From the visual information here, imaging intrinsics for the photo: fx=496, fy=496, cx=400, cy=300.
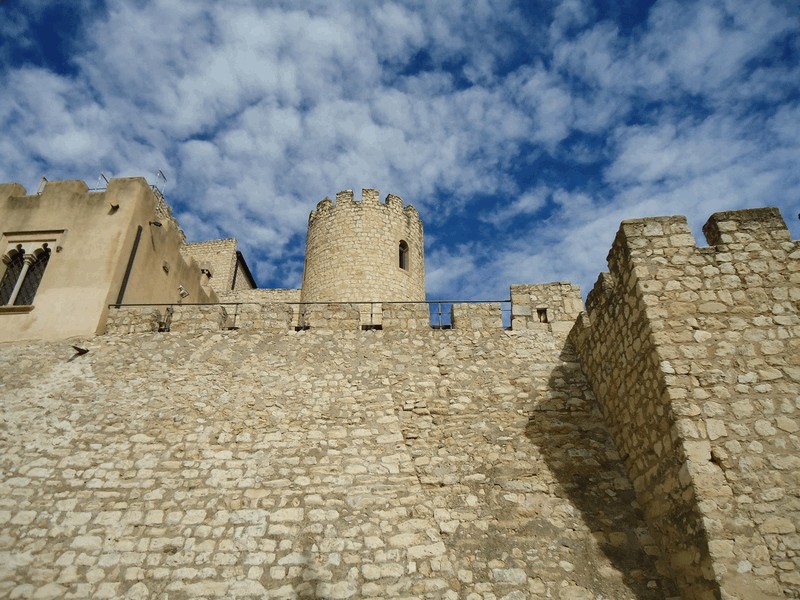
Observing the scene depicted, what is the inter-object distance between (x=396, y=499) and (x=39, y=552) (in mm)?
4110

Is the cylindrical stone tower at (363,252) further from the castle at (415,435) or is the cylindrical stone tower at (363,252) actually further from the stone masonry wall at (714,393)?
the stone masonry wall at (714,393)

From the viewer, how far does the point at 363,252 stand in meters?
14.0

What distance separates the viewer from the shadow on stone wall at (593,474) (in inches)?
202

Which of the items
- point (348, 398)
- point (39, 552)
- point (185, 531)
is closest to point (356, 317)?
point (348, 398)

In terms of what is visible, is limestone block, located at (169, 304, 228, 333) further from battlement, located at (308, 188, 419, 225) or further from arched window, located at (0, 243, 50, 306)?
battlement, located at (308, 188, 419, 225)

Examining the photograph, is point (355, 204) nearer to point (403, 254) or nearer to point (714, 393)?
point (403, 254)

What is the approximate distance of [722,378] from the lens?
194 inches

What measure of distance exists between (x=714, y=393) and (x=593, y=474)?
189cm

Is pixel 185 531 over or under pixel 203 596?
over

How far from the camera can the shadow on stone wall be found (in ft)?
16.8

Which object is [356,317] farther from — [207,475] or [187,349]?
[207,475]

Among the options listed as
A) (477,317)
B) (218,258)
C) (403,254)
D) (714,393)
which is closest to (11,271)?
(477,317)

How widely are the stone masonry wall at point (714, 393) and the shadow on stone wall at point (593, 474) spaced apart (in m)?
0.19

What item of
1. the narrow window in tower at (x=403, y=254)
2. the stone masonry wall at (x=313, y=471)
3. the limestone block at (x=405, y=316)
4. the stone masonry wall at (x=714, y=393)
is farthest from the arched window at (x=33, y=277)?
the stone masonry wall at (x=714, y=393)
